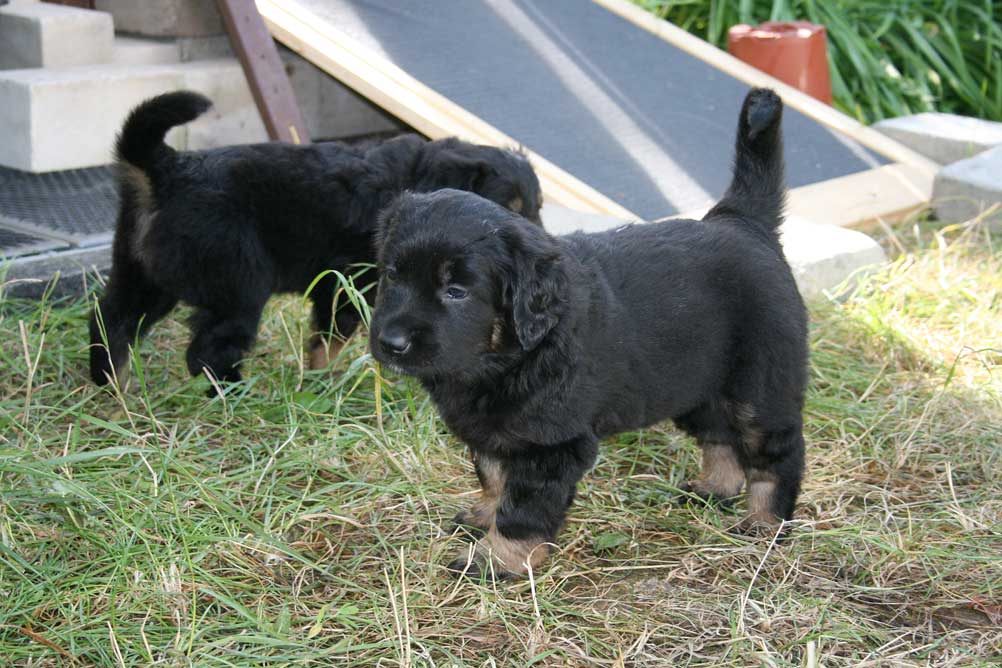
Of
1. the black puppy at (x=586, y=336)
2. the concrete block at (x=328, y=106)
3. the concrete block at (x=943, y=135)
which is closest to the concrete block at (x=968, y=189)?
the concrete block at (x=943, y=135)

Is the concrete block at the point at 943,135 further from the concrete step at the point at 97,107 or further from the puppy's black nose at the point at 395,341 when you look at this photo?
the puppy's black nose at the point at 395,341

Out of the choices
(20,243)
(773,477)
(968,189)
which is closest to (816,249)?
(968,189)

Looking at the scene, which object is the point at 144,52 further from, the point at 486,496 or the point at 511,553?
the point at 511,553

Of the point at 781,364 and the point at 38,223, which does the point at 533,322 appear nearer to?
the point at 781,364

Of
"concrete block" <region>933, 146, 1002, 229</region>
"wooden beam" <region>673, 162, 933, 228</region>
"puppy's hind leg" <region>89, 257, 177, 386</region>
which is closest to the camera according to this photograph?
"puppy's hind leg" <region>89, 257, 177, 386</region>

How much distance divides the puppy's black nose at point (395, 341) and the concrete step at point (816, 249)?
2.03 meters

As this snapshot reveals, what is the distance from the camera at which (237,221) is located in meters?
3.52

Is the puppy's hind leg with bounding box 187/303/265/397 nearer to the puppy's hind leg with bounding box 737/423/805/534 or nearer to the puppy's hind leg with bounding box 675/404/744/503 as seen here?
the puppy's hind leg with bounding box 675/404/744/503

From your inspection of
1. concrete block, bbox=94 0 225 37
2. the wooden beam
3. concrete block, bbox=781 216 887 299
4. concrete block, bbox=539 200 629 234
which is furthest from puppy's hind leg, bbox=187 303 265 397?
the wooden beam

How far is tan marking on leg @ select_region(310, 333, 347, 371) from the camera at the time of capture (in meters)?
3.92

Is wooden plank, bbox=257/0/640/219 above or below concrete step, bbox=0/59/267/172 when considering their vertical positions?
above

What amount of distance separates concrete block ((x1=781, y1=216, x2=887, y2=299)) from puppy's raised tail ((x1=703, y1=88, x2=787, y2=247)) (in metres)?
1.57

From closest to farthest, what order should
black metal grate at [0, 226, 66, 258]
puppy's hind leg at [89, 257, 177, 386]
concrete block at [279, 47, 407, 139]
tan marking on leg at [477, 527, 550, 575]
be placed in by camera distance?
tan marking on leg at [477, 527, 550, 575] → puppy's hind leg at [89, 257, 177, 386] → black metal grate at [0, 226, 66, 258] → concrete block at [279, 47, 407, 139]

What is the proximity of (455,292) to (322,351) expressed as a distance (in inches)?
60.8
